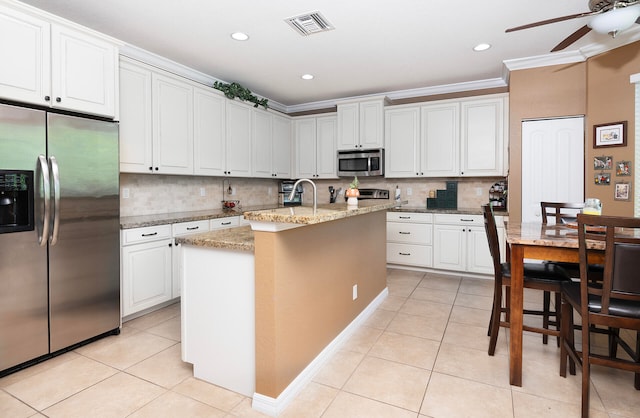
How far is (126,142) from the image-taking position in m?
3.13

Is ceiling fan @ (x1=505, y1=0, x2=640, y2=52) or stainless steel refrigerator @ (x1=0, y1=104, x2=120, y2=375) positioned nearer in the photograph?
stainless steel refrigerator @ (x1=0, y1=104, x2=120, y2=375)

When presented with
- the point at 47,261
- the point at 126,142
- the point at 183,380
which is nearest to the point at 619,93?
the point at 183,380

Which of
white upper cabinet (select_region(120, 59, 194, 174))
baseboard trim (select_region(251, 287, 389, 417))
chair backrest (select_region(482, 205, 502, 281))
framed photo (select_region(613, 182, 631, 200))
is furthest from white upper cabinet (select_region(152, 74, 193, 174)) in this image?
framed photo (select_region(613, 182, 631, 200))

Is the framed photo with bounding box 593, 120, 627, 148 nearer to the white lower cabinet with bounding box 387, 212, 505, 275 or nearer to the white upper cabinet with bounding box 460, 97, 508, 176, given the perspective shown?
the white upper cabinet with bounding box 460, 97, 508, 176

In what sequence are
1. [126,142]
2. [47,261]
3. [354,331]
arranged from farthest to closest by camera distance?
[126,142] → [354,331] → [47,261]

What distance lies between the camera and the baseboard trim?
69.2 inches

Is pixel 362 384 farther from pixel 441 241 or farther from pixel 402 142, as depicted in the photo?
pixel 402 142

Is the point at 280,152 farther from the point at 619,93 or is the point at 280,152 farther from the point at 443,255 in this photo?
the point at 619,93

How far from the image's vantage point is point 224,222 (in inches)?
154

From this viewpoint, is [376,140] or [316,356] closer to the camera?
[316,356]

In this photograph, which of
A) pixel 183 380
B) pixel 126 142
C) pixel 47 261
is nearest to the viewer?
pixel 183 380

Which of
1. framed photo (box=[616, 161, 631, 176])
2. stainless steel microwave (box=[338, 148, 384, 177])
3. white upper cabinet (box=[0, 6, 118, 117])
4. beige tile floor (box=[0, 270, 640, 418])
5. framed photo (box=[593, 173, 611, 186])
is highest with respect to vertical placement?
white upper cabinet (box=[0, 6, 118, 117])

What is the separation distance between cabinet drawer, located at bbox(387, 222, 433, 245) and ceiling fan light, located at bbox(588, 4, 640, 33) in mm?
2664

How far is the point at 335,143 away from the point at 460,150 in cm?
187
